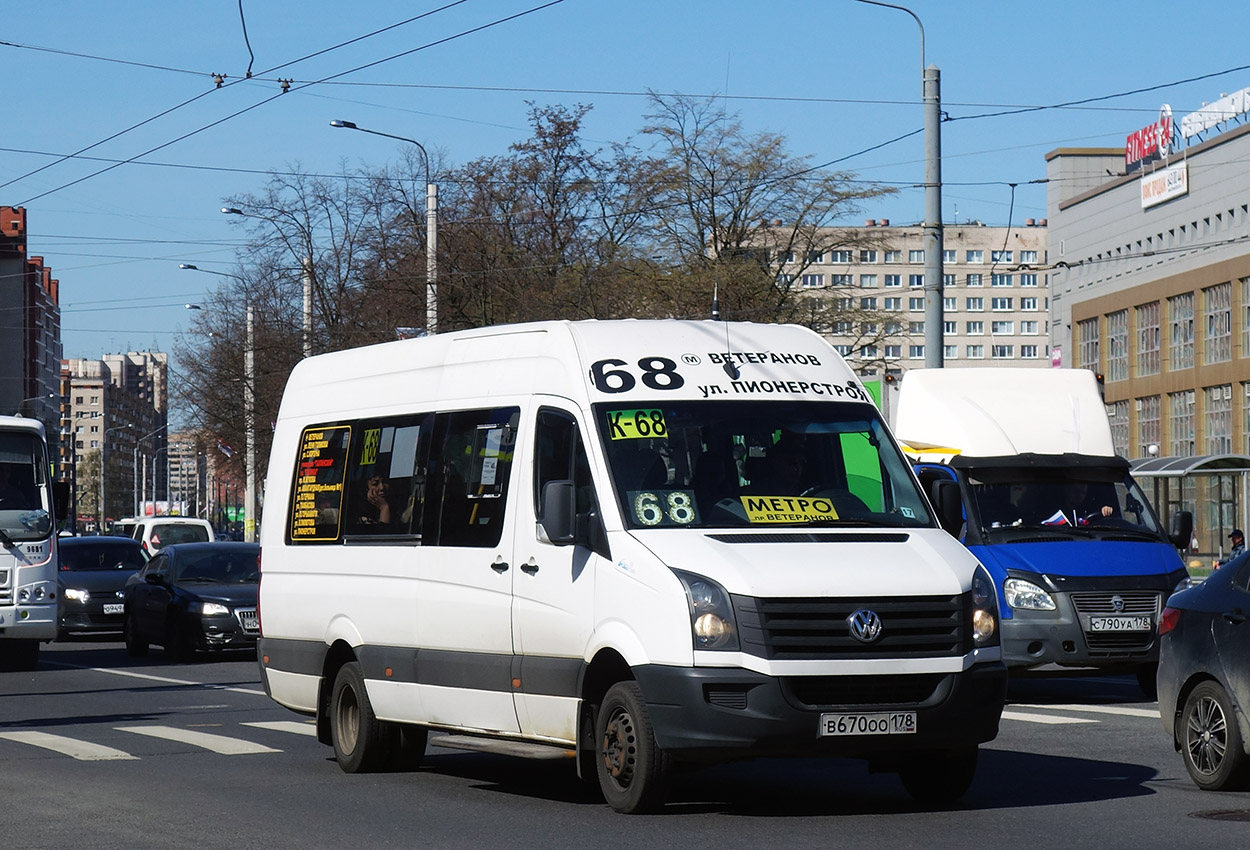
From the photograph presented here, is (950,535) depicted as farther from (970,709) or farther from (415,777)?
(415,777)

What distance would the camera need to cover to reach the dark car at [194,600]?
25.4 meters

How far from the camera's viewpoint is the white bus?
77.7ft

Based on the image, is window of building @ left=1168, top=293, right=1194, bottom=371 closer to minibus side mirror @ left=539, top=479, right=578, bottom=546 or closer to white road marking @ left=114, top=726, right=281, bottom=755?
white road marking @ left=114, top=726, right=281, bottom=755

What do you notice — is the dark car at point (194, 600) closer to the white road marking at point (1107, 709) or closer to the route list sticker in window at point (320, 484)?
the white road marking at point (1107, 709)

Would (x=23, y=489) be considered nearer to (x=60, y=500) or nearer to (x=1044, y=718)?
(x=60, y=500)

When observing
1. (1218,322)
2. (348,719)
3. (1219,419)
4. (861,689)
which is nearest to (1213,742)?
(861,689)

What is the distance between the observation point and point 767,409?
35.2ft

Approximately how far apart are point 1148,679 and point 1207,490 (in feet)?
82.6

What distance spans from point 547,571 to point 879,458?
74.0 inches

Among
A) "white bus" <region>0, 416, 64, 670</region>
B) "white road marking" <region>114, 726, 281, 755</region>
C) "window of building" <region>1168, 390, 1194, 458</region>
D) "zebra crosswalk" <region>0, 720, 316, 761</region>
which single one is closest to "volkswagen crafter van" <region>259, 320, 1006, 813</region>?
"white road marking" <region>114, 726, 281, 755</region>

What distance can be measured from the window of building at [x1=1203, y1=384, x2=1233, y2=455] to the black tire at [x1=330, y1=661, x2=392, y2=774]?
6577 centimetres

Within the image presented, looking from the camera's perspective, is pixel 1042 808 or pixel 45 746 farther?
pixel 45 746

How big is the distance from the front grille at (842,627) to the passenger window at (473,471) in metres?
2.11

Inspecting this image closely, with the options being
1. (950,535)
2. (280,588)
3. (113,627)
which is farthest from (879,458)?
(113,627)
